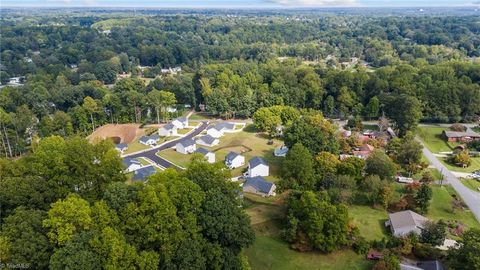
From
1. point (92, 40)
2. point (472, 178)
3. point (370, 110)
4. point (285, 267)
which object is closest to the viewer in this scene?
point (285, 267)

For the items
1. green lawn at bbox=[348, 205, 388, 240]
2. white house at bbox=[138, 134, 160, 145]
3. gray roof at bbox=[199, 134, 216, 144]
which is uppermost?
green lawn at bbox=[348, 205, 388, 240]

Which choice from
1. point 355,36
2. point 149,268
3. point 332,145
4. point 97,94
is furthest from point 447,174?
point 355,36

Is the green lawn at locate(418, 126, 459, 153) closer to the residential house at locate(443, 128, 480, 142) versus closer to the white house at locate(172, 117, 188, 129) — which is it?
the residential house at locate(443, 128, 480, 142)

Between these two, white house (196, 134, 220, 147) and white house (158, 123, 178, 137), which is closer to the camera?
white house (196, 134, 220, 147)

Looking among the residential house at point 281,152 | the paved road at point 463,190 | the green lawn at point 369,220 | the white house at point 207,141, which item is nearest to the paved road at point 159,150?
the white house at point 207,141

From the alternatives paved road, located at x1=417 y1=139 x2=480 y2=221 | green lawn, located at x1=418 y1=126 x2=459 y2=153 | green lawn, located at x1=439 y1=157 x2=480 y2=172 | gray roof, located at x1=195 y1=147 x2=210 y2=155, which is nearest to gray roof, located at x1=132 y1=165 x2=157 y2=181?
gray roof, located at x1=195 y1=147 x2=210 y2=155

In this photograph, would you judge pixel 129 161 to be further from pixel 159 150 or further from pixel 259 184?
pixel 259 184

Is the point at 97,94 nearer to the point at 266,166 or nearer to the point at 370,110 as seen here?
the point at 266,166
